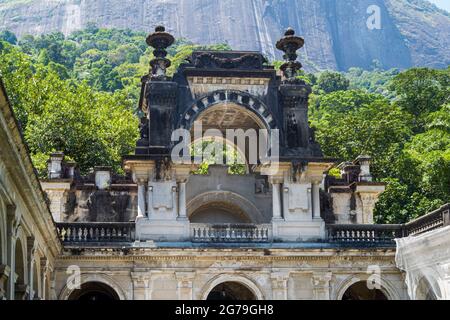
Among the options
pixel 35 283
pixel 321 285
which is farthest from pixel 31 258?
pixel 321 285

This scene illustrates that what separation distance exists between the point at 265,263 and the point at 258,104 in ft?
17.0

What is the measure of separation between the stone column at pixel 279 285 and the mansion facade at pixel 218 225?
0.11 feet

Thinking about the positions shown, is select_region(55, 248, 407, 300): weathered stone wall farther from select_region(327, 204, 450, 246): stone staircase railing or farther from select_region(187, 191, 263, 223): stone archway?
select_region(187, 191, 263, 223): stone archway

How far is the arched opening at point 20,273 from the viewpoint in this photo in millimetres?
20069

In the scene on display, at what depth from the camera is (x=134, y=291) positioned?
1167 inches

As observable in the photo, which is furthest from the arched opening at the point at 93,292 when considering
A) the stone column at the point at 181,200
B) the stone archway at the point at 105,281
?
the stone column at the point at 181,200

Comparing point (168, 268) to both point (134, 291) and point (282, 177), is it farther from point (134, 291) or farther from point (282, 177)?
point (282, 177)

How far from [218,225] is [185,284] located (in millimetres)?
2130

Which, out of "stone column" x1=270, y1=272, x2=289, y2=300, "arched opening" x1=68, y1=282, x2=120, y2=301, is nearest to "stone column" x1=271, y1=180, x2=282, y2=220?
"stone column" x1=270, y1=272, x2=289, y2=300

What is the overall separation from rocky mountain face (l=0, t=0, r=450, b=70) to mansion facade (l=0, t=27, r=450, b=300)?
133 meters

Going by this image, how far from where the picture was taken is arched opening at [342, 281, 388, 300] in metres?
32.4

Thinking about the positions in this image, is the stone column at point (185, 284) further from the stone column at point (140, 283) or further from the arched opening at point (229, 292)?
the arched opening at point (229, 292)

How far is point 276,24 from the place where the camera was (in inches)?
6781
